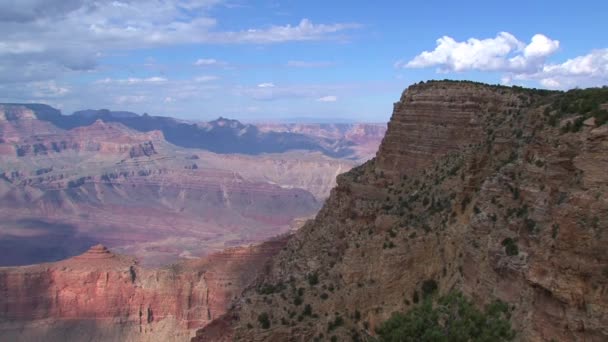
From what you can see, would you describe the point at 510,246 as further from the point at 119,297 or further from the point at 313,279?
the point at 119,297

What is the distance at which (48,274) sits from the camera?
83.4 m

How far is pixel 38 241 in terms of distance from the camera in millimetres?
172000

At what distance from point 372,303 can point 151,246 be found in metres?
142

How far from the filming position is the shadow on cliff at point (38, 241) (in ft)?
520

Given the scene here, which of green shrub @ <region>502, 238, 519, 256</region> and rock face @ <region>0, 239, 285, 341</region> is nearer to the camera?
green shrub @ <region>502, 238, 519, 256</region>

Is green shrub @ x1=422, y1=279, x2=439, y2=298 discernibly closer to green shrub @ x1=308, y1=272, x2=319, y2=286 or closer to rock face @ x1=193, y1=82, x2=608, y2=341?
rock face @ x1=193, y1=82, x2=608, y2=341

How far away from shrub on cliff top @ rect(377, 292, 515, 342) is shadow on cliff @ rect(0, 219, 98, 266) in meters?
148

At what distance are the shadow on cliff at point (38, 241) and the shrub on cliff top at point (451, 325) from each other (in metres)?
148

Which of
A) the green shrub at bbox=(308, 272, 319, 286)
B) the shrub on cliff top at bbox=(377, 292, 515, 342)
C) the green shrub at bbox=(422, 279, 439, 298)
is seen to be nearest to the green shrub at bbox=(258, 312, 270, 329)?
the green shrub at bbox=(308, 272, 319, 286)

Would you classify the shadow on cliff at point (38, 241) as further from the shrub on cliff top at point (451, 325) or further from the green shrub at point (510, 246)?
the shrub on cliff top at point (451, 325)

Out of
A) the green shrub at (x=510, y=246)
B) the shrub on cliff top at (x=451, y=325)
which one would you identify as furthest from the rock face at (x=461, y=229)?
the shrub on cliff top at (x=451, y=325)

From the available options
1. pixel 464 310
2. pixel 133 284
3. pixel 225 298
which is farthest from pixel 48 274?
pixel 464 310

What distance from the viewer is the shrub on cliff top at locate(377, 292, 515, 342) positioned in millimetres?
18516

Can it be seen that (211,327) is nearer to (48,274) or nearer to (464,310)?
(464,310)
